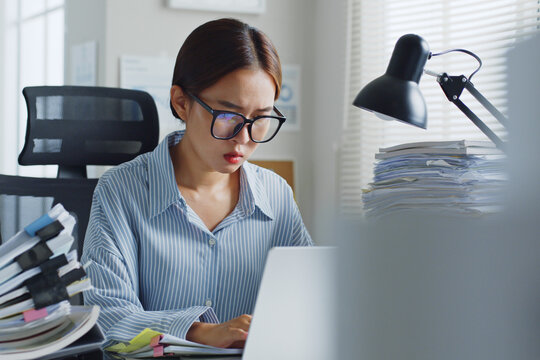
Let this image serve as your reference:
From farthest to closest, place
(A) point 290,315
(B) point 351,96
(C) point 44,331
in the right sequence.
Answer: (B) point 351,96 → (C) point 44,331 → (A) point 290,315

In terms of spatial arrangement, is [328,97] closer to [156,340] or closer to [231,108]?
[231,108]

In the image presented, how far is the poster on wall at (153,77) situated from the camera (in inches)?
131

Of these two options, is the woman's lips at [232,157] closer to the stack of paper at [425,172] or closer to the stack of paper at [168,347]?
the stack of paper at [425,172]

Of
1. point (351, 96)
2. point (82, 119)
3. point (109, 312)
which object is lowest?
point (109, 312)

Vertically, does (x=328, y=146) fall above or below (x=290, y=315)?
above

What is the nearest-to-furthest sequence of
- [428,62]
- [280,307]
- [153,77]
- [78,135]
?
[280,307] → [78,135] → [428,62] → [153,77]

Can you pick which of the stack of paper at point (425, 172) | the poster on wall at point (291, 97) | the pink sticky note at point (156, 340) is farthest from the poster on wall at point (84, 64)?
the pink sticky note at point (156, 340)

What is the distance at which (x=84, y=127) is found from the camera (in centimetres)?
175

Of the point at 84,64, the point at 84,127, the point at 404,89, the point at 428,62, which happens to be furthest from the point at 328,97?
the point at 404,89

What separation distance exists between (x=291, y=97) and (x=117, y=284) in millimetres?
2515

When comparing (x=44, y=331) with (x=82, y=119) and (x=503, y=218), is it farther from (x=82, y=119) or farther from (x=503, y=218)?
(x=82, y=119)

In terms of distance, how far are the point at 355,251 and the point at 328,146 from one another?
10.6ft

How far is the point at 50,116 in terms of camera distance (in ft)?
5.66

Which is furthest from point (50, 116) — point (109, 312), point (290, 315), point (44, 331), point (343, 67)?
point (343, 67)
